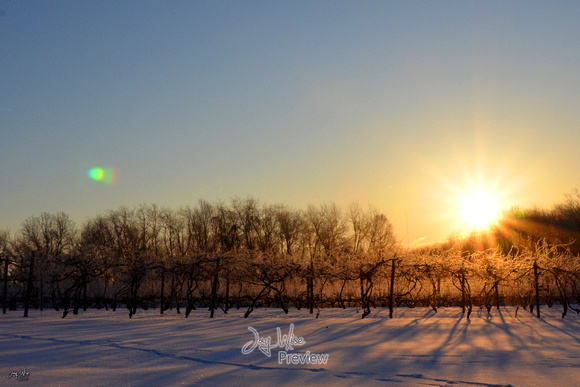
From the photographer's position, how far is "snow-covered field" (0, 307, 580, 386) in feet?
23.6

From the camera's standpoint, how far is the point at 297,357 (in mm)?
9289

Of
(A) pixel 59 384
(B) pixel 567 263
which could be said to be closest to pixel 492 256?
(B) pixel 567 263

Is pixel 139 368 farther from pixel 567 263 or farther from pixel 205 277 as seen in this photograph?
pixel 567 263
